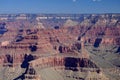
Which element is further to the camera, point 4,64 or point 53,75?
point 4,64

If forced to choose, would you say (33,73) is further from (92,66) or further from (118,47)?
(118,47)

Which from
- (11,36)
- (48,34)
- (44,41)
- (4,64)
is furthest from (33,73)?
(11,36)

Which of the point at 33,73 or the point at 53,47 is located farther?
the point at 53,47

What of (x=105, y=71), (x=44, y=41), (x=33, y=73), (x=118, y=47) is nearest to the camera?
(x=33, y=73)

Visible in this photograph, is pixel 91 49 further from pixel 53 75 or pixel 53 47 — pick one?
pixel 53 75

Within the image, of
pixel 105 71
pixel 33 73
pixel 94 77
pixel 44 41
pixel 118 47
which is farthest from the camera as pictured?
pixel 118 47

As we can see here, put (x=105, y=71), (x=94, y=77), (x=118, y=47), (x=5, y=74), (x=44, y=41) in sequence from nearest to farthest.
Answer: (x=94, y=77)
(x=5, y=74)
(x=105, y=71)
(x=44, y=41)
(x=118, y=47)

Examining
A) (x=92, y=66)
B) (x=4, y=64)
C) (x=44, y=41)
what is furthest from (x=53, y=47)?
(x=92, y=66)

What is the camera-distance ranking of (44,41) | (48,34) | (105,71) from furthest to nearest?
(48,34) < (44,41) < (105,71)
